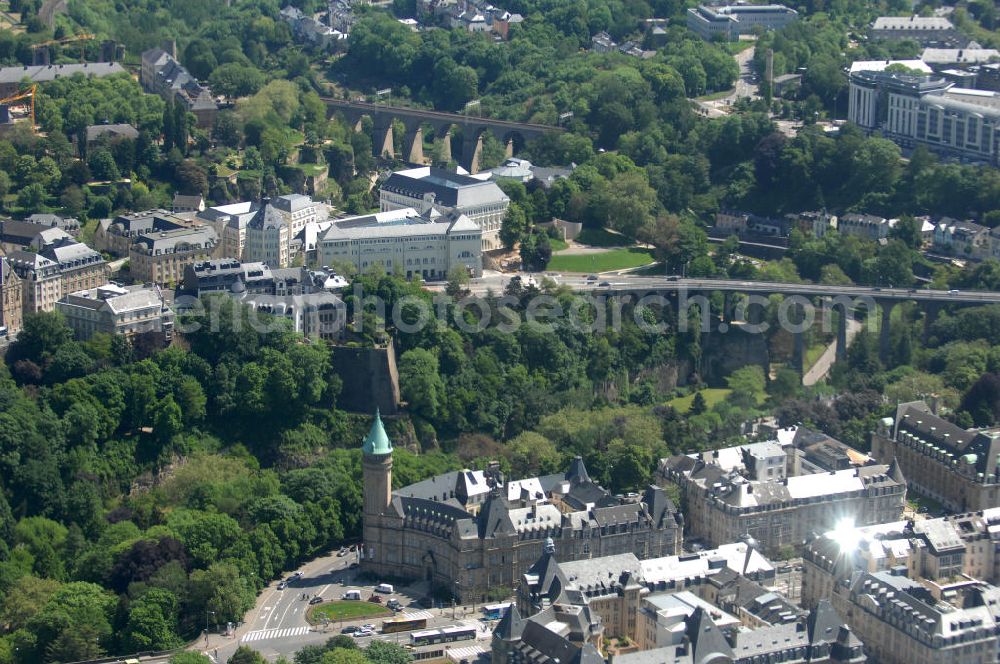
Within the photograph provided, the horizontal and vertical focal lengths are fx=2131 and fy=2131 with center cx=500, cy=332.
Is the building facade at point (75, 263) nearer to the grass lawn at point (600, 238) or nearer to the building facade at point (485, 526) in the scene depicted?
the building facade at point (485, 526)

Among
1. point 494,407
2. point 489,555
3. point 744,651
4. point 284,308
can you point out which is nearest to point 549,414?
point 494,407

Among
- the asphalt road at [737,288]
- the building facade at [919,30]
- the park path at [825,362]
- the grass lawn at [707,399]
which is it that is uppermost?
the building facade at [919,30]

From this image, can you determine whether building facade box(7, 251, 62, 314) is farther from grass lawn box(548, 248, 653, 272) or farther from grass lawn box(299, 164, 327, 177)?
grass lawn box(548, 248, 653, 272)

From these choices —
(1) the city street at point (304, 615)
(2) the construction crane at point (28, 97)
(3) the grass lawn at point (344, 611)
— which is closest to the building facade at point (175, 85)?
(2) the construction crane at point (28, 97)

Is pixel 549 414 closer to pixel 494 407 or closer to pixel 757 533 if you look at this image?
pixel 494 407

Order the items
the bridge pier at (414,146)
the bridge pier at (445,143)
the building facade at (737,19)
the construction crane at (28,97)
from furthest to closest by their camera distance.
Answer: the building facade at (737,19)
the bridge pier at (414,146)
the bridge pier at (445,143)
the construction crane at (28,97)

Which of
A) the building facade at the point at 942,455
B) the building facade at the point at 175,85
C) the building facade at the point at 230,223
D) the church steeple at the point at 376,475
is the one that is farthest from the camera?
the building facade at the point at 175,85

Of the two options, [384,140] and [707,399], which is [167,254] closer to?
[707,399]

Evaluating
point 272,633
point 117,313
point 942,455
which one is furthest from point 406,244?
point 272,633
